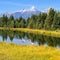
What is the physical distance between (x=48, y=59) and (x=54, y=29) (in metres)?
→ 94.0

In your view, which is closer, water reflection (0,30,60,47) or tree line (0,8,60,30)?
water reflection (0,30,60,47)

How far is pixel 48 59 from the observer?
2869cm

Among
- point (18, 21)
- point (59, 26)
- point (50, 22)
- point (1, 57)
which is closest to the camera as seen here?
point (1, 57)

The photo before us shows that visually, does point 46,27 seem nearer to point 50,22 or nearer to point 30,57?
point 50,22

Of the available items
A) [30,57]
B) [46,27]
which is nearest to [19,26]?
[46,27]

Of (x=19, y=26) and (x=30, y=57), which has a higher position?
(x=30, y=57)

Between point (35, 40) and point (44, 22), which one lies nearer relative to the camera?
point (35, 40)

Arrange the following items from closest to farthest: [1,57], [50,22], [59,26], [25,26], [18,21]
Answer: [1,57] → [59,26] → [50,22] → [25,26] → [18,21]

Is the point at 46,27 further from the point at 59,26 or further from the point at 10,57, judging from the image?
the point at 10,57

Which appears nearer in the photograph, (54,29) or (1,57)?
(1,57)

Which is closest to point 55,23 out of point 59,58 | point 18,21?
point 18,21

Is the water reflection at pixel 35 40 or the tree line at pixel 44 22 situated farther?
the tree line at pixel 44 22

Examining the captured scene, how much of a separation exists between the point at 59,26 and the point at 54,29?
3.31m

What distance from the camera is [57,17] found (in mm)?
120812
